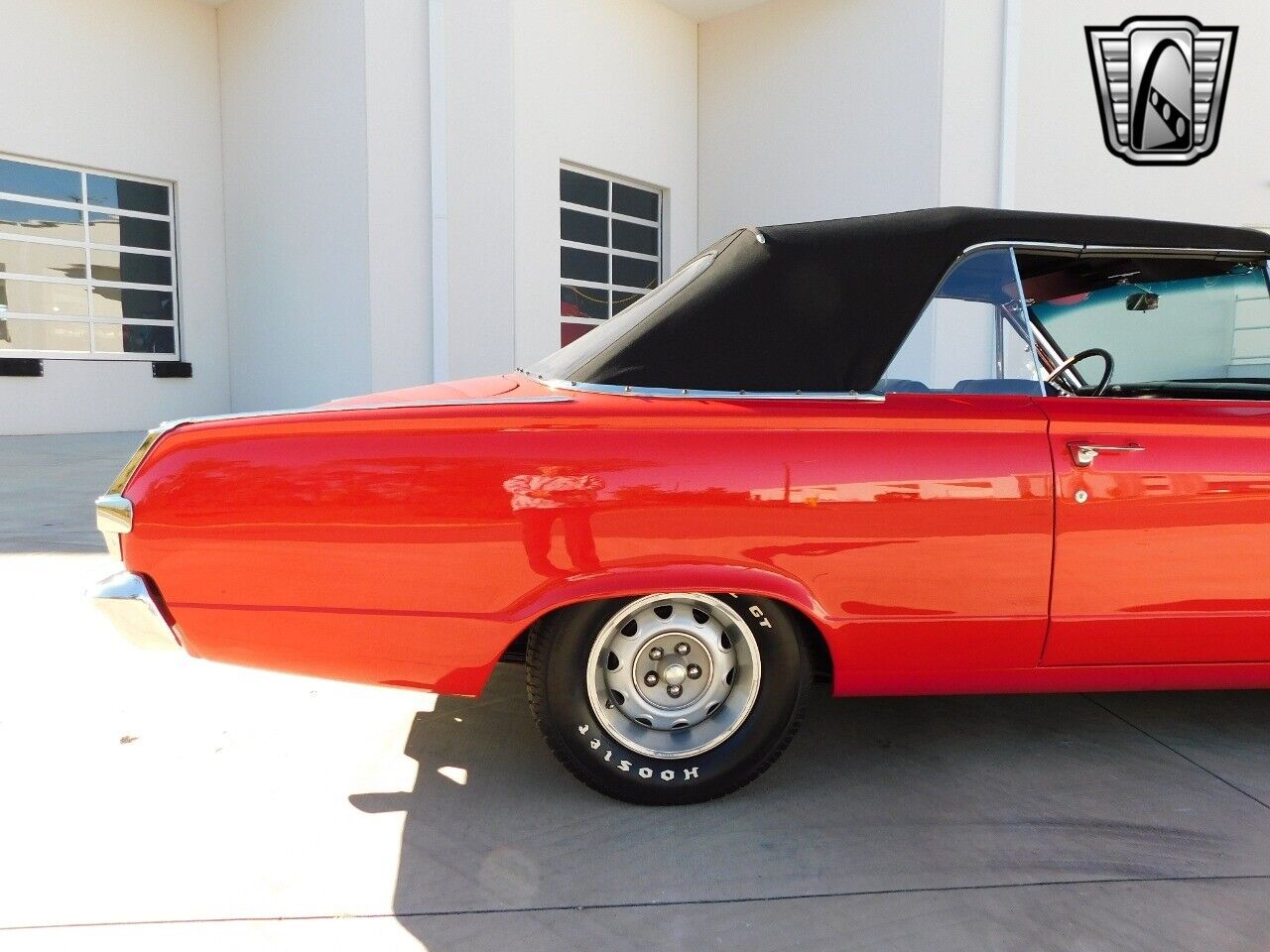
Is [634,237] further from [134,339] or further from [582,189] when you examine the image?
[134,339]

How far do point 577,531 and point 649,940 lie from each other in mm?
856

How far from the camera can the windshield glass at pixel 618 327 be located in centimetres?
245

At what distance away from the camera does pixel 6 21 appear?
32.6 ft

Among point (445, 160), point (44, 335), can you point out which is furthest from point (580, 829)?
point (44, 335)

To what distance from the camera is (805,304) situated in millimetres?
2377

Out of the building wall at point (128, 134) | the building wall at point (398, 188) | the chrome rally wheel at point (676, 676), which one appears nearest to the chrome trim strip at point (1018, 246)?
the chrome rally wheel at point (676, 676)

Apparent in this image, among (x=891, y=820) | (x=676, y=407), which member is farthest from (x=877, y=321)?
(x=891, y=820)

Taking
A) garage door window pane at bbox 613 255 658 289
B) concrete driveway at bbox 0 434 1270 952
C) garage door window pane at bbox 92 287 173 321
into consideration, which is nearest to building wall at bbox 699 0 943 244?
garage door window pane at bbox 613 255 658 289

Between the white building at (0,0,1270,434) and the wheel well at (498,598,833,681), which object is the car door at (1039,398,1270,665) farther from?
the white building at (0,0,1270,434)

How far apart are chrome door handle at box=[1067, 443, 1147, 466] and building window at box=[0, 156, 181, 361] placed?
11.5m

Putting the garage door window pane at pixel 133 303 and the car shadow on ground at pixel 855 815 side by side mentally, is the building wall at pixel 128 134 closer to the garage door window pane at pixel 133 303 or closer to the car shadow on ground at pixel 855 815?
the garage door window pane at pixel 133 303

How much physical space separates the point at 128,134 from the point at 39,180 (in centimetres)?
113

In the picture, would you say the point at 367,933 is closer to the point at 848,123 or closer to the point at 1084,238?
the point at 1084,238

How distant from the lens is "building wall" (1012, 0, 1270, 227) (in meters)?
11.2
